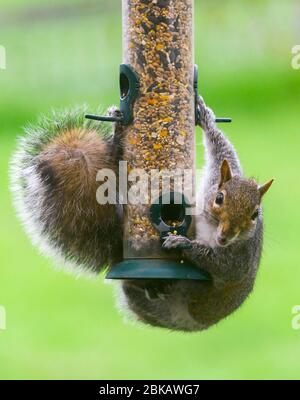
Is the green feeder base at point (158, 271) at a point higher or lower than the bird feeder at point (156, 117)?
lower

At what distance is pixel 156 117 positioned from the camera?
5.25m

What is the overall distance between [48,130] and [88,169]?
0.20 meters

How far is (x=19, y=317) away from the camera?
339 inches

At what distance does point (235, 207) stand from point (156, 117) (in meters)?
0.48

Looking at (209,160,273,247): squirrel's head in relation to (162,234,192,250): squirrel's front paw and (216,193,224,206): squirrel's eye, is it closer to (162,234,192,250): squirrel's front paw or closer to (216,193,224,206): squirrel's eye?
(216,193,224,206): squirrel's eye

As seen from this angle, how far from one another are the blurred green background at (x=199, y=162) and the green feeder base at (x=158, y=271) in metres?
1.12

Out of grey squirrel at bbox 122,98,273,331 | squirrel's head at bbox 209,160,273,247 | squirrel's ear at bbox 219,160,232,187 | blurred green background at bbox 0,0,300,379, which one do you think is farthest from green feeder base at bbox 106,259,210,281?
blurred green background at bbox 0,0,300,379

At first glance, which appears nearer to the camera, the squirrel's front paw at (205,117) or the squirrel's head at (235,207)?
the squirrel's head at (235,207)

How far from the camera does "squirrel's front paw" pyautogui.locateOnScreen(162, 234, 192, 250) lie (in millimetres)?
5051

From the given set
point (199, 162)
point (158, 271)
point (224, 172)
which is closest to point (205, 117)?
point (224, 172)

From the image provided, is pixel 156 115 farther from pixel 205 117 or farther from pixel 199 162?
pixel 199 162

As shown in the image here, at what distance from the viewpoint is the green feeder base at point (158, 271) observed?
5.02 metres

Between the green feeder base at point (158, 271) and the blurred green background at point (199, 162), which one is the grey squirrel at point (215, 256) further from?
the blurred green background at point (199, 162)

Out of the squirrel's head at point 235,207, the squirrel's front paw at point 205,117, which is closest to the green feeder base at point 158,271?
the squirrel's head at point 235,207
